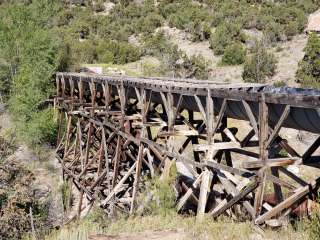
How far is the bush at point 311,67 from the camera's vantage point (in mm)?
29744

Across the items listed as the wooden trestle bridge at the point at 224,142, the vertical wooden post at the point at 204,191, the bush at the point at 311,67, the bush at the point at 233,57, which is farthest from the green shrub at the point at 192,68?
the vertical wooden post at the point at 204,191

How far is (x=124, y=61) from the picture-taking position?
43.0 meters

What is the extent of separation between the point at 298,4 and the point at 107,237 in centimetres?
5396

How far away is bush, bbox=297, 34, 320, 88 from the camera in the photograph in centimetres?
2974

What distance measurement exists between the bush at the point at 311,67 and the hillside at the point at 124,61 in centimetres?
8

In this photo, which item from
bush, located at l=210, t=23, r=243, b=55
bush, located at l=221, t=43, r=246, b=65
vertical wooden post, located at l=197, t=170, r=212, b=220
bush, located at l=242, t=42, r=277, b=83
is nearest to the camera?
vertical wooden post, located at l=197, t=170, r=212, b=220

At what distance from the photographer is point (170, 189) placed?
9375mm

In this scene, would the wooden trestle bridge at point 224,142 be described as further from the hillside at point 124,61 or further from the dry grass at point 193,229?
the hillside at point 124,61

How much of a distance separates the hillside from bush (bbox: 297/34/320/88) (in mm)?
84

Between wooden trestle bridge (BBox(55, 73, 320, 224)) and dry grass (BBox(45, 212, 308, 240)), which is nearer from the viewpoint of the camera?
dry grass (BBox(45, 212, 308, 240))

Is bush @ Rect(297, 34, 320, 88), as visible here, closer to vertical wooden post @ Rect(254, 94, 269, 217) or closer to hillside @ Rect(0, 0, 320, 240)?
hillside @ Rect(0, 0, 320, 240)

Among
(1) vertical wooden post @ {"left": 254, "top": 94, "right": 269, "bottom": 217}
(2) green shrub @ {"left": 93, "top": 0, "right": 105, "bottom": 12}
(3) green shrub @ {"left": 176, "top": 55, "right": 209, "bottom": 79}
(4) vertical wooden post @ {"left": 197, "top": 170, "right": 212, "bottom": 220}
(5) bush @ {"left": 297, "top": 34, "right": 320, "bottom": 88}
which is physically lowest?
(3) green shrub @ {"left": 176, "top": 55, "right": 209, "bottom": 79}

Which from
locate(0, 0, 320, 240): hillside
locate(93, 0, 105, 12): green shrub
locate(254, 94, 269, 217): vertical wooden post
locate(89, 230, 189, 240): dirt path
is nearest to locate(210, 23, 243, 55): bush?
locate(0, 0, 320, 240): hillside

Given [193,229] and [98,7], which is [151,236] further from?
[98,7]
